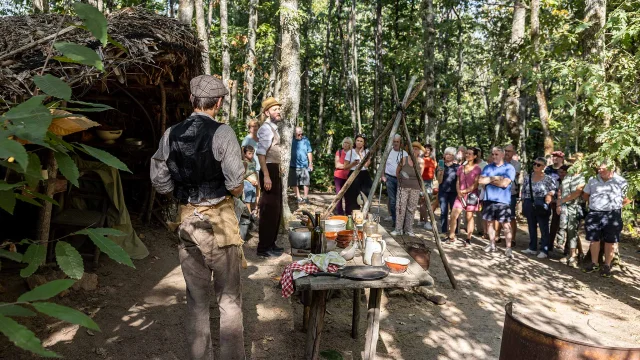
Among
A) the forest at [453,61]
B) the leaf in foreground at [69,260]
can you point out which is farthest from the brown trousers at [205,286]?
the forest at [453,61]

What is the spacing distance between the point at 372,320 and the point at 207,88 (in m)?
2.14

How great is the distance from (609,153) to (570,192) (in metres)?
2.73

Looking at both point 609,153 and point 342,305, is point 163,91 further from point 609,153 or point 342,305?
point 609,153

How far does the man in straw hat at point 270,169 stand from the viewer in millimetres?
5543

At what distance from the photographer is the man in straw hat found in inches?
218

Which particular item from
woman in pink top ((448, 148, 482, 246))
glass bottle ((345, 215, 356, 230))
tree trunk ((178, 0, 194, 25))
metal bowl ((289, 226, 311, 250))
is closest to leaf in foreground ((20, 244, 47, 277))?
metal bowl ((289, 226, 311, 250))

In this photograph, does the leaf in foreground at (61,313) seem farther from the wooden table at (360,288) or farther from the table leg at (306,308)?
the table leg at (306,308)

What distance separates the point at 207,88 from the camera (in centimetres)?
309

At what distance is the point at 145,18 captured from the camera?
4.82m

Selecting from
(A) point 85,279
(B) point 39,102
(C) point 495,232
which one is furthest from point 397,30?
(B) point 39,102

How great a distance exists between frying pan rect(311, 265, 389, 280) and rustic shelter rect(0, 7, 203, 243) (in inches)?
79.9

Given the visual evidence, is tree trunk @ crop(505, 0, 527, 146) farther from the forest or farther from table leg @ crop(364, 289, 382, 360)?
table leg @ crop(364, 289, 382, 360)

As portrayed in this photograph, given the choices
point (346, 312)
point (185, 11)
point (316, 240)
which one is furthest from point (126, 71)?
point (346, 312)

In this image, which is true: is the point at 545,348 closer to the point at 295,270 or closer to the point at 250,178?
the point at 295,270
